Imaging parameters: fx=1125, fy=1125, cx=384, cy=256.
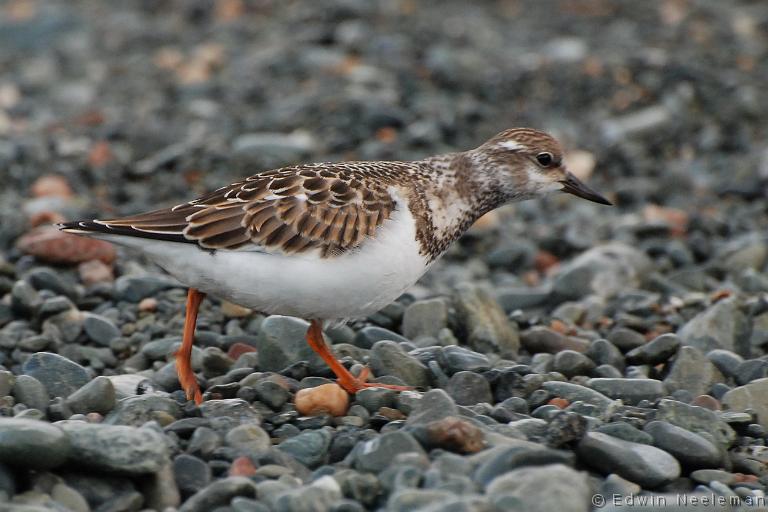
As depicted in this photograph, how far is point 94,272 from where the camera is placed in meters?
7.23

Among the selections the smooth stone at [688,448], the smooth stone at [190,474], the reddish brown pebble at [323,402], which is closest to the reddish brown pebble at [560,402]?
the smooth stone at [688,448]

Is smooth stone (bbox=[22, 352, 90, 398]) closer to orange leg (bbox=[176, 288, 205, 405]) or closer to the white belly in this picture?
orange leg (bbox=[176, 288, 205, 405])

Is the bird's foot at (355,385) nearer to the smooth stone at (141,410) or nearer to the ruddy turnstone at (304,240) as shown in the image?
the ruddy turnstone at (304,240)

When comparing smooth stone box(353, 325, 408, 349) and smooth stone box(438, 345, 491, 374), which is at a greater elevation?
smooth stone box(438, 345, 491, 374)

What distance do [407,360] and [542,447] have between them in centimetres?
138

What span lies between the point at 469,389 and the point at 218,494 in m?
1.57

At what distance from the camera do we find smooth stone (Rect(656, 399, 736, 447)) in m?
4.84

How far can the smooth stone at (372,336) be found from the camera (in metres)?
6.11

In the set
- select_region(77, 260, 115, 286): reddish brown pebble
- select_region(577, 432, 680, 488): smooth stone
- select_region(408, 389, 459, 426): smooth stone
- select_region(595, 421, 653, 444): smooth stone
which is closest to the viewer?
select_region(577, 432, 680, 488): smooth stone

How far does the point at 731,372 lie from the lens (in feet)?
19.1

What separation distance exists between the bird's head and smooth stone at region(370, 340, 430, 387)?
3.36 feet

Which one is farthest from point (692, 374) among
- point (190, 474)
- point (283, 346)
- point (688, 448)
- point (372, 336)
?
point (190, 474)

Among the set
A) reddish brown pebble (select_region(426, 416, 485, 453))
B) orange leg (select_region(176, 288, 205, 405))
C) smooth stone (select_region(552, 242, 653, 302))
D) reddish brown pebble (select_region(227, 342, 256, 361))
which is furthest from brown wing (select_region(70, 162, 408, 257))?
smooth stone (select_region(552, 242, 653, 302))

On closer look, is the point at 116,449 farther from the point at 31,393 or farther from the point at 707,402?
the point at 707,402
